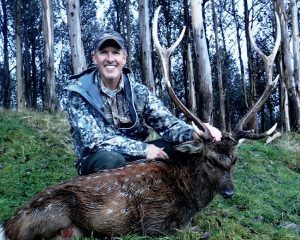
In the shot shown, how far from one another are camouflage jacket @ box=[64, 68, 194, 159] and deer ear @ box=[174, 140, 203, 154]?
354mm

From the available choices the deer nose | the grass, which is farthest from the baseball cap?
the grass

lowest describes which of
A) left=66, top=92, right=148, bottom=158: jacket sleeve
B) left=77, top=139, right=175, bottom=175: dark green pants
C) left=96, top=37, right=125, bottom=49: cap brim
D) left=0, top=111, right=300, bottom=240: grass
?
left=0, top=111, right=300, bottom=240: grass

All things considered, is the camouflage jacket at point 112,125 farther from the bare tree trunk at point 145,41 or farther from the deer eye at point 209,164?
the bare tree trunk at point 145,41

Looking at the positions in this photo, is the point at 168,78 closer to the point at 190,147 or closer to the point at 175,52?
the point at 190,147

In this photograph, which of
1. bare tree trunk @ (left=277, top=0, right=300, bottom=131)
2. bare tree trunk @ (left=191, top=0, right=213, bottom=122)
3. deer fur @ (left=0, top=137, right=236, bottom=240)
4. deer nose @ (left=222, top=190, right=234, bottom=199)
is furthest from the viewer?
bare tree trunk @ (left=277, top=0, right=300, bottom=131)

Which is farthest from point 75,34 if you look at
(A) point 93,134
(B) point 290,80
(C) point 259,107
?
(C) point 259,107

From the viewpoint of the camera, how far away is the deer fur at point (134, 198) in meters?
4.11

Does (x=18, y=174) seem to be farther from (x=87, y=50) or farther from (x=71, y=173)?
(x=87, y=50)

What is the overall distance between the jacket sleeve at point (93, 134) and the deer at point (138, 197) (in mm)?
182

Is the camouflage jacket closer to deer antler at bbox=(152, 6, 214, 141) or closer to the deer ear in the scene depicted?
deer antler at bbox=(152, 6, 214, 141)

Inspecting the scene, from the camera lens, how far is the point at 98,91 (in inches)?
200

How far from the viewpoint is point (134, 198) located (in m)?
4.37

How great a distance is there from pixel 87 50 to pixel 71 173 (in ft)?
104

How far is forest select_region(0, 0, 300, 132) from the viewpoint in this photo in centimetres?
1448
